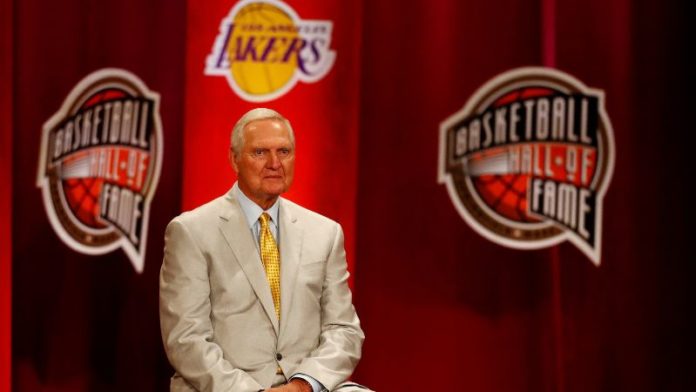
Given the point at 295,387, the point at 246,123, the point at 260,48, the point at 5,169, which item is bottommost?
the point at 295,387

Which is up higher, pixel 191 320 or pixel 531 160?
pixel 531 160

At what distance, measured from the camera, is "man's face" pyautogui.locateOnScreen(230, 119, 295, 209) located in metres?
2.13

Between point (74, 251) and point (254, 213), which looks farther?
point (74, 251)

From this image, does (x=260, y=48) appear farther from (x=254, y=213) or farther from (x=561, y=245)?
(x=561, y=245)

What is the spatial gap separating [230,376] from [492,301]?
4.46 ft

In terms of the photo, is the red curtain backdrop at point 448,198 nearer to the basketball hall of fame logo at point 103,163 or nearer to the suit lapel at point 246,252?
the basketball hall of fame logo at point 103,163

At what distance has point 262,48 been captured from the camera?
306cm

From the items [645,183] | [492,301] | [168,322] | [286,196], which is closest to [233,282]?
[168,322]

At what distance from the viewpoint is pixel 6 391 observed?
3131 mm

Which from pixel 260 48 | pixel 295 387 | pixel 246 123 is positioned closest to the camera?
pixel 295 387

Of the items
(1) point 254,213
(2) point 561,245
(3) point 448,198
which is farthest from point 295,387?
(2) point 561,245

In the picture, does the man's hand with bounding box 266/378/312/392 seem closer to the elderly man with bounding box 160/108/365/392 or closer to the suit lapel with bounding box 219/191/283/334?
the elderly man with bounding box 160/108/365/392

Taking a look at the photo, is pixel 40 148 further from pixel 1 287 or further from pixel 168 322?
pixel 168 322

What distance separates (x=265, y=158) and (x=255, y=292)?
33 cm
